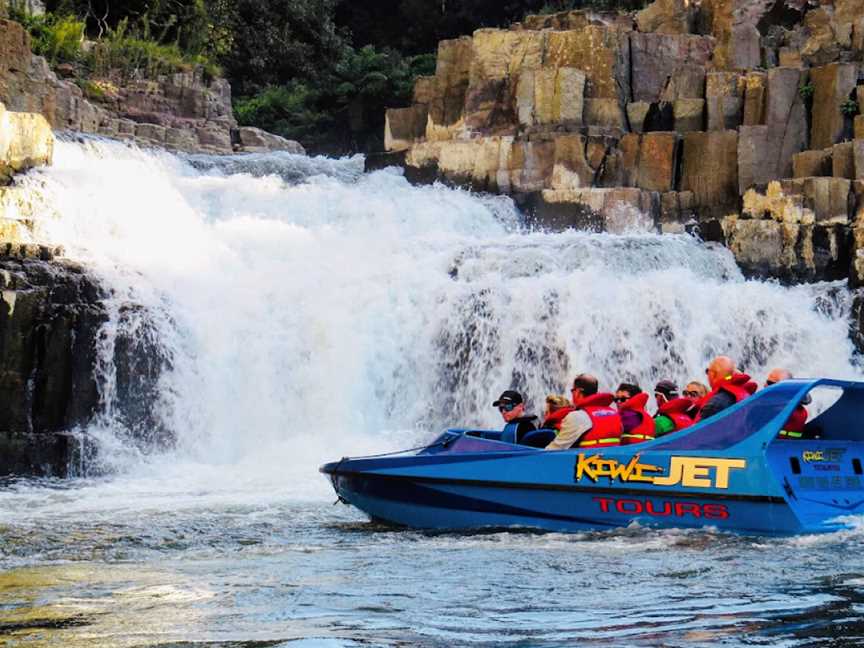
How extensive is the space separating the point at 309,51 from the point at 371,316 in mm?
20025

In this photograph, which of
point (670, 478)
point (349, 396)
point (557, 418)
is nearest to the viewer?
point (670, 478)

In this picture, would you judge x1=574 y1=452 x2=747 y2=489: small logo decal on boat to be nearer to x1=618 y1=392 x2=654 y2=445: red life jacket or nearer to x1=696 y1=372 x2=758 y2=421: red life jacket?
x1=618 y1=392 x2=654 y2=445: red life jacket

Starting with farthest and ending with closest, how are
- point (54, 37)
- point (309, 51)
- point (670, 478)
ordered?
point (309, 51), point (54, 37), point (670, 478)

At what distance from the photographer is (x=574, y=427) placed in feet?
31.3

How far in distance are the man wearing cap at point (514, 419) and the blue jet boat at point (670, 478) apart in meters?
0.04

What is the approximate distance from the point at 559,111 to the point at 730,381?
14.3 metres

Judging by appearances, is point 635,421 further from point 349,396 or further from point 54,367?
point 54,367

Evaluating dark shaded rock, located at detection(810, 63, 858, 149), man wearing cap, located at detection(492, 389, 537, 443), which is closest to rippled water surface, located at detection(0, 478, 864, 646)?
man wearing cap, located at detection(492, 389, 537, 443)

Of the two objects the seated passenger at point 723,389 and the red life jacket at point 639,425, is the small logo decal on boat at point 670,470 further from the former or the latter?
the seated passenger at point 723,389

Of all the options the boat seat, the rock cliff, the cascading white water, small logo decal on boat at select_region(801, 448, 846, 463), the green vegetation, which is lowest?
small logo decal on boat at select_region(801, 448, 846, 463)

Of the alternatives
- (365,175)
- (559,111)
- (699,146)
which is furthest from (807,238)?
(365,175)

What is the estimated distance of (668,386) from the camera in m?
10.7

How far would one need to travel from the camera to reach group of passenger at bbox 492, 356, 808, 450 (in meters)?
9.57

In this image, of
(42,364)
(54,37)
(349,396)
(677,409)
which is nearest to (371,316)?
(349,396)
